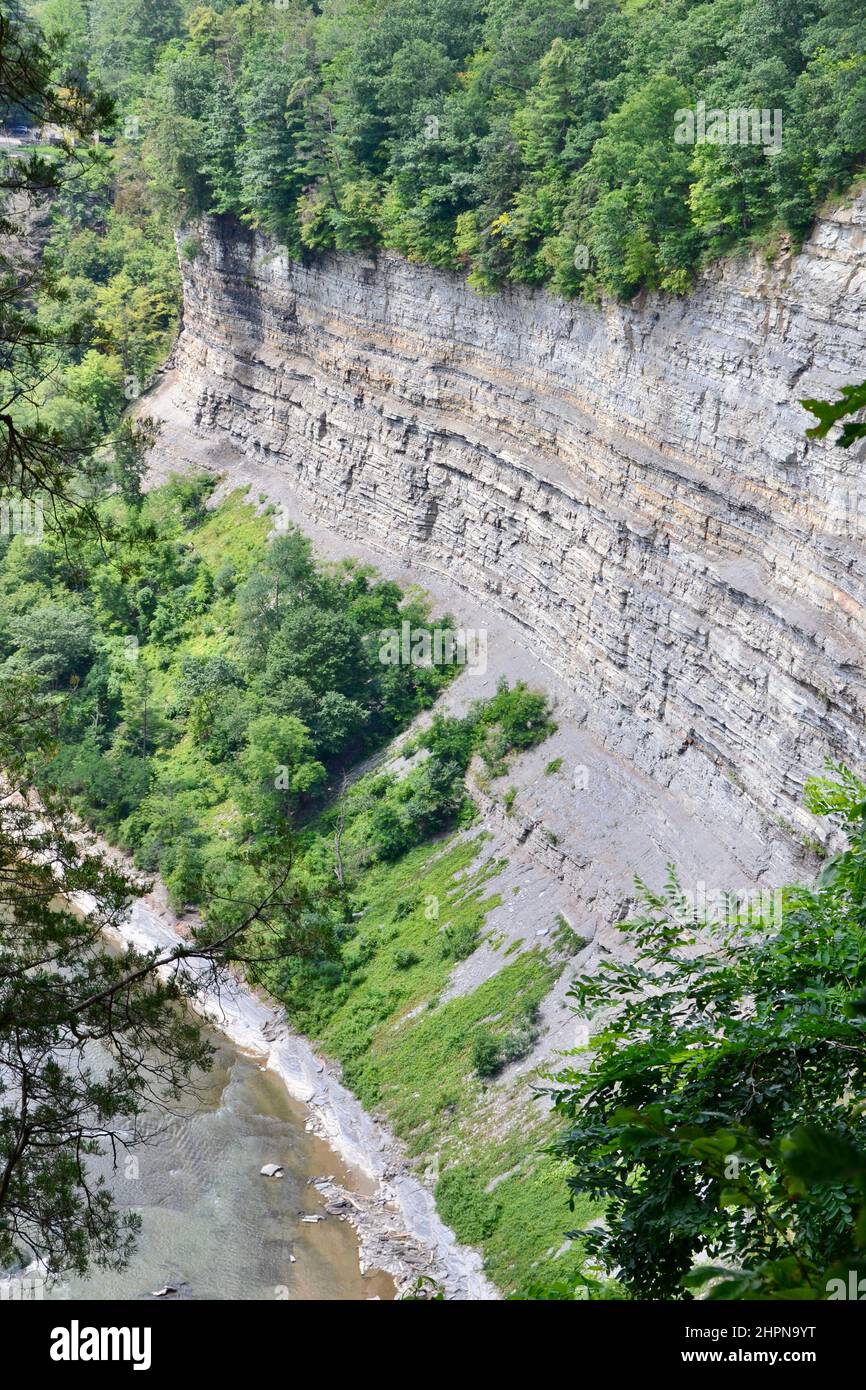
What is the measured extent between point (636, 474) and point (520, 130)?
459 inches

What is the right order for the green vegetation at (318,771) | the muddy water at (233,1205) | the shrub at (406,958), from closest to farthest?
1. the muddy water at (233,1205)
2. the green vegetation at (318,771)
3. the shrub at (406,958)

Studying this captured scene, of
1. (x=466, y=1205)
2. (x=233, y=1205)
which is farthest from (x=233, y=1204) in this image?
(x=466, y=1205)

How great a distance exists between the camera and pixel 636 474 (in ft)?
109

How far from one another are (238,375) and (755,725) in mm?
33390

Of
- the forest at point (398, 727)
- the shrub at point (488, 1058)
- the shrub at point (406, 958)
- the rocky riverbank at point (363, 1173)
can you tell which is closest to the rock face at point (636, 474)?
the forest at point (398, 727)

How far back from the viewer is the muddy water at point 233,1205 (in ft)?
90.4

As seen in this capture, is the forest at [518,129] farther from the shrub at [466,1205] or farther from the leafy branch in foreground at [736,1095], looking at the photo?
the leafy branch in foreground at [736,1095]

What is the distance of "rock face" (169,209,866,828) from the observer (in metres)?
26.9

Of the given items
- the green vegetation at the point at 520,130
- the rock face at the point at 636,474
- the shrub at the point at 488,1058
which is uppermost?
the green vegetation at the point at 520,130

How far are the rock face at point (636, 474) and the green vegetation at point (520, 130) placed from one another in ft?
4.05

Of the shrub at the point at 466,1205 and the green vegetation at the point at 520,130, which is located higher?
the green vegetation at the point at 520,130

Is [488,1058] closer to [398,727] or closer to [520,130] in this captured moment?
[398,727]

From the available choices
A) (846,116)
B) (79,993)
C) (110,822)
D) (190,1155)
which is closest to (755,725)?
(846,116)
